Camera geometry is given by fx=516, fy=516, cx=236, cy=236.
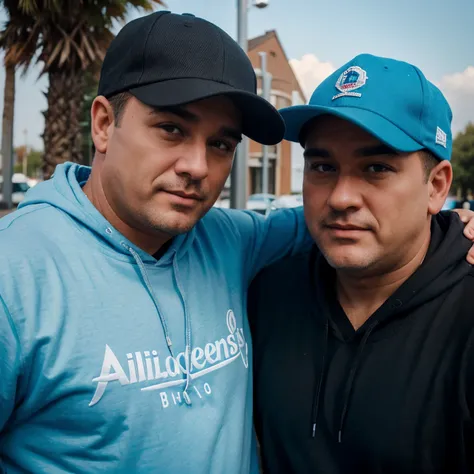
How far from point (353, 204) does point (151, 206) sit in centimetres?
69

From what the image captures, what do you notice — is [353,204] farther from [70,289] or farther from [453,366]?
[70,289]

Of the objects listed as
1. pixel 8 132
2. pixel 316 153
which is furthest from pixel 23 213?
pixel 8 132

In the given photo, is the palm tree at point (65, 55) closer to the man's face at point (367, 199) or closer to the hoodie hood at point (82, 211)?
the hoodie hood at point (82, 211)

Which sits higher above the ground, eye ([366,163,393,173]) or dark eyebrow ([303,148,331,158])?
dark eyebrow ([303,148,331,158])

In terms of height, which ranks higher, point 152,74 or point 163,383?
point 152,74

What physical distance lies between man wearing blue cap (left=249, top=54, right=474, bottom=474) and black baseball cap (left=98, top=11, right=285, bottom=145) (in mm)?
270

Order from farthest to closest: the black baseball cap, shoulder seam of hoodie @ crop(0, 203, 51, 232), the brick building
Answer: the brick building, the black baseball cap, shoulder seam of hoodie @ crop(0, 203, 51, 232)

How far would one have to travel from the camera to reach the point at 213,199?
1.84 metres

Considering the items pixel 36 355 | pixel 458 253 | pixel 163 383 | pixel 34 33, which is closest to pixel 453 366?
pixel 458 253

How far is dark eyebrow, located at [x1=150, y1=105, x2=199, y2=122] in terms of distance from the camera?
1.67 m

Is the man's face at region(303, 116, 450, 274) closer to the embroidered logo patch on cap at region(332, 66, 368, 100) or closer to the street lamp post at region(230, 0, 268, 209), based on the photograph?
the embroidered logo patch on cap at region(332, 66, 368, 100)

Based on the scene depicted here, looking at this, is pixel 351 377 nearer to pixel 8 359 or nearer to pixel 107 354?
pixel 107 354

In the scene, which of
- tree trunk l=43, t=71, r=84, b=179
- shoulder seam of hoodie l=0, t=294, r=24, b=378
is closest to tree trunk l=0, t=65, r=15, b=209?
tree trunk l=43, t=71, r=84, b=179

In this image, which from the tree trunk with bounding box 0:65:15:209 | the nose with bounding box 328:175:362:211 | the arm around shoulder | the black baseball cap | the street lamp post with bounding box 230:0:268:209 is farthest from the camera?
the tree trunk with bounding box 0:65:15:209
